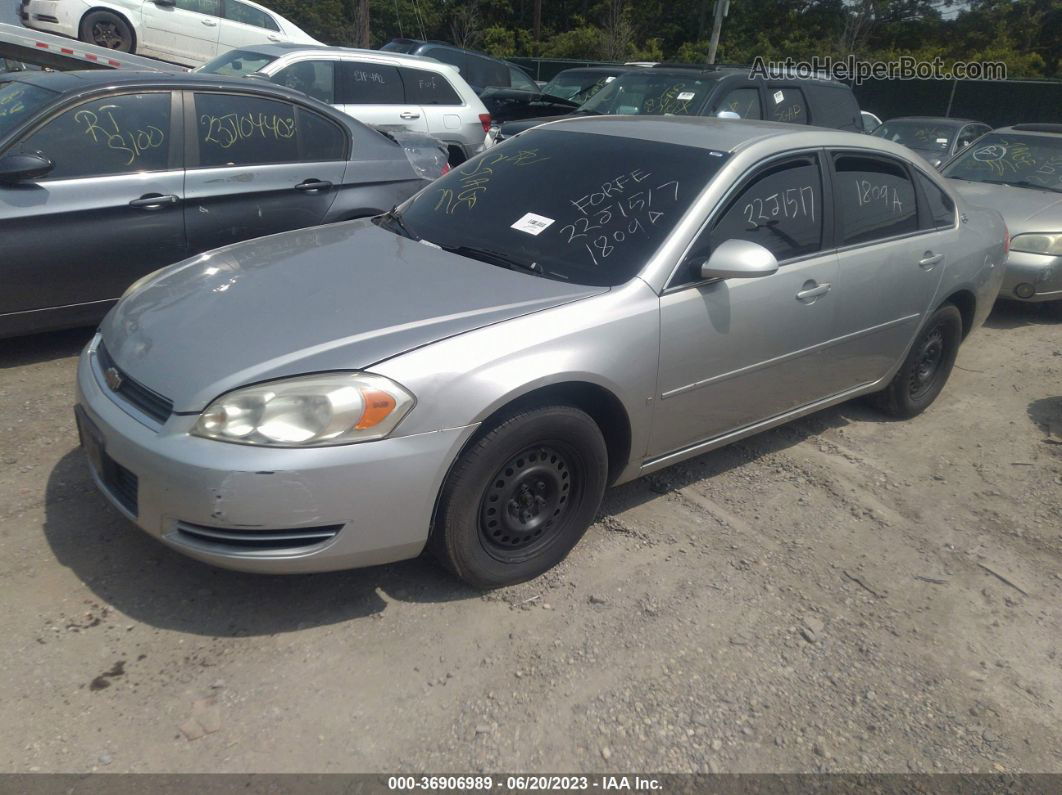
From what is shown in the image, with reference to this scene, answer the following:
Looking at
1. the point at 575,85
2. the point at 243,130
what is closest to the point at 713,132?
the point at 243,130

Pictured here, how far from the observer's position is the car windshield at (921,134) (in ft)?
43.1

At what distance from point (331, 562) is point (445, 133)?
25.0 feet

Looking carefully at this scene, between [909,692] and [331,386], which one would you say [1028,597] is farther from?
[331,386]

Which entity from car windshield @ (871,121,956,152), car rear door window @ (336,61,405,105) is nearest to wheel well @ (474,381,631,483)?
car rear door window @ (336,61,405,105)

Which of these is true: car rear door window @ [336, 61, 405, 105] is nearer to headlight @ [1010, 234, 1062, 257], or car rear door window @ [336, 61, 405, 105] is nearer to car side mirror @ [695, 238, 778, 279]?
headlight @ [1010, 234, 1062, 257]

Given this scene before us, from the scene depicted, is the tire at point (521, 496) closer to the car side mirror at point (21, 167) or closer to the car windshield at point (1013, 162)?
the car side mirror at point (21, 167)

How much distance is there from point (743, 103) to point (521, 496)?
6966 millimetres

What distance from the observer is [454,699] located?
2779mm

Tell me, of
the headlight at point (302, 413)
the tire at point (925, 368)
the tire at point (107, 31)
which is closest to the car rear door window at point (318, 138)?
the headlight at point (302, 413)

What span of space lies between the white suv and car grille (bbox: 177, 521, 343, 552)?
6.37m

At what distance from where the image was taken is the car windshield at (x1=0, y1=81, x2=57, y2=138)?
477cm

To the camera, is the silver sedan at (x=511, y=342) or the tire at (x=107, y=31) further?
the tire at (x=107, y=31)

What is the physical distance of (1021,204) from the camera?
25.5 feet

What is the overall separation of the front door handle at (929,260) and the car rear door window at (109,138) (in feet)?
13.7
